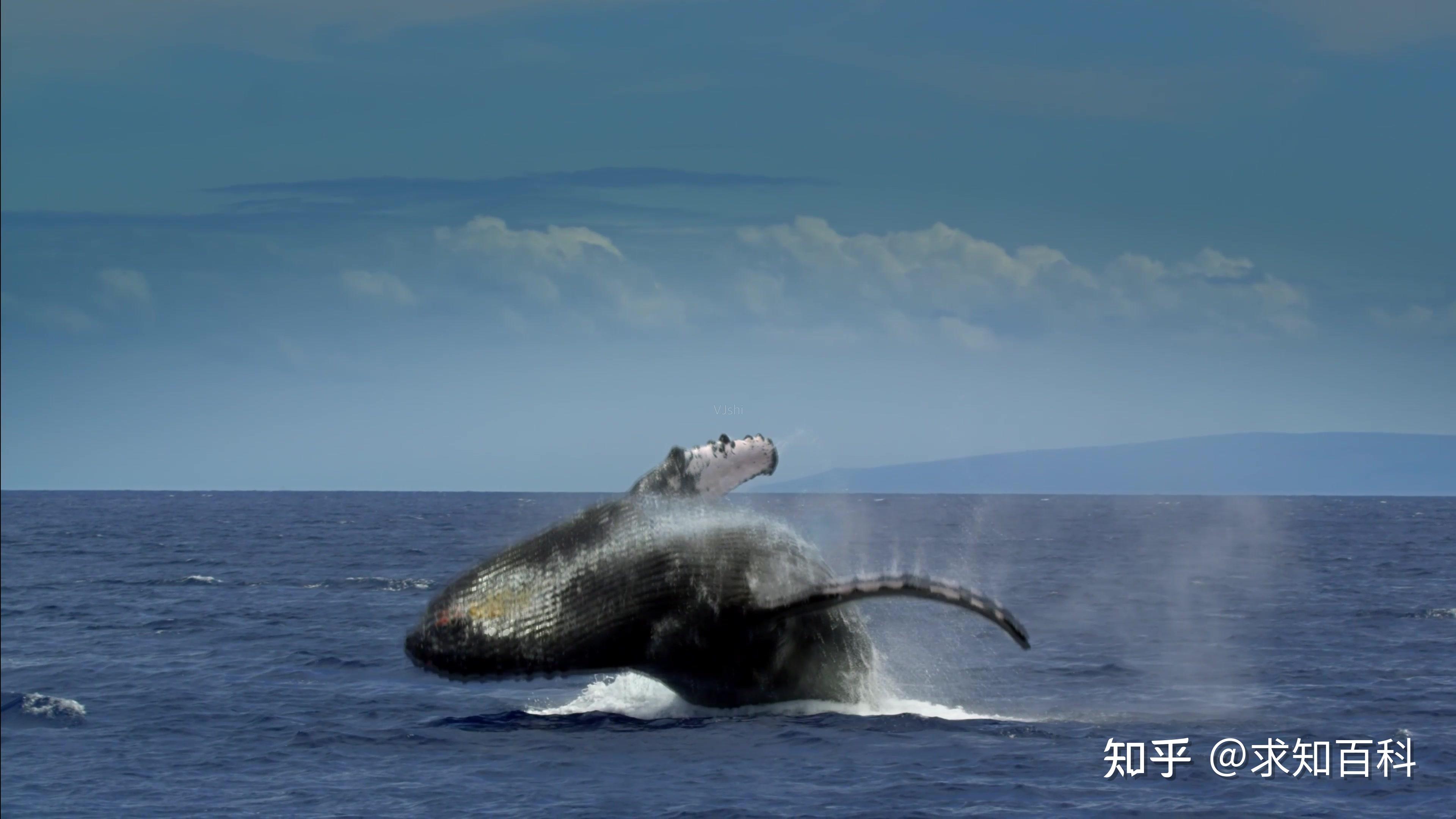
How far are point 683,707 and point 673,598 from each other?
11.2ft

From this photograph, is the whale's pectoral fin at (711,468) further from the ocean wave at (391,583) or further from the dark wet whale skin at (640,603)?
the ocean wave at (391,583)

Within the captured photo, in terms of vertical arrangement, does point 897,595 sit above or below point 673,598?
above

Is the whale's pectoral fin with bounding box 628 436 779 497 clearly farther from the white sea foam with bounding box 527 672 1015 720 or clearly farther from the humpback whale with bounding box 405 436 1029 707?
the white sea foam with bounding box 527 672 1015 720

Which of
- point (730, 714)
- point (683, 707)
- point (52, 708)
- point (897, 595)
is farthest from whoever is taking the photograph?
point (52, 708)

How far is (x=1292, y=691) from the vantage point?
2298 centimetres

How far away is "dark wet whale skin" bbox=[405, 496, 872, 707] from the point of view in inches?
615

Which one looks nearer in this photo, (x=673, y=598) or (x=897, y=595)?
(x=897, y=595)

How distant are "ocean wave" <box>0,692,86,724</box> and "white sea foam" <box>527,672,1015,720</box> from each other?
20.3 ft

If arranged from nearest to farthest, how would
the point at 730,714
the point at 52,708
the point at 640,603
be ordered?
the point at 640,603 → the point at 730,714 → the point at 52,708

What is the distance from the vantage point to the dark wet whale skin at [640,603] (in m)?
15.6

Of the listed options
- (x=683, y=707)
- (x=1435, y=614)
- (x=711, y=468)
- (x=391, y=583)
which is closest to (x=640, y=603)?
(x=711, y=468)

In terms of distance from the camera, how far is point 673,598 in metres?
16.4

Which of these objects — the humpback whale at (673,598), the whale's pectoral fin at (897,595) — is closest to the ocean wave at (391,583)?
the humpback whale at (673,598)

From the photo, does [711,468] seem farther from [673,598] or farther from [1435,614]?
[1435,614]
